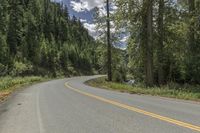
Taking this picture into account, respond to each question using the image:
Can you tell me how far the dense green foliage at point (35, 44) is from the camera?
3708 inches

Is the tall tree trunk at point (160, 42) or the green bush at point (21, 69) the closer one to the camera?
the tall tree trunk at point (160, 42)

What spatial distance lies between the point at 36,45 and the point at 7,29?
1158 centimetres

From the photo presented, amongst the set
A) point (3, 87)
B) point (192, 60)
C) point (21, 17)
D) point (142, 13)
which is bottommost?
point (3, 87)

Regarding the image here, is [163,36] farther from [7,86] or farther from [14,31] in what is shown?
[14,31]

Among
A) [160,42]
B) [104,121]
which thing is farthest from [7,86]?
[104,121]

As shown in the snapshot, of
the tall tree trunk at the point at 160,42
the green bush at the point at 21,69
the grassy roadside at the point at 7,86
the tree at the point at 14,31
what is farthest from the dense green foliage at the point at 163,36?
the tree at the point at 14,31

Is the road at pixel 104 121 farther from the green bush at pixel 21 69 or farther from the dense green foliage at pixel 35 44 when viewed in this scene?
the green bush at pixel 21 69

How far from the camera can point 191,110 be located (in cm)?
1267

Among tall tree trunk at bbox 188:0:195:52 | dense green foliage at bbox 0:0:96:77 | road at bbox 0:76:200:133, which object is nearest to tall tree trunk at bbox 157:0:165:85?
tall tree trunk at bbox 188:0:195:52

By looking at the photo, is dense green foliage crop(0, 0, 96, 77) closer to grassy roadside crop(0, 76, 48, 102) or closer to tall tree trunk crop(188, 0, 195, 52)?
grassy roadside crop(0, 76, 48, 102)

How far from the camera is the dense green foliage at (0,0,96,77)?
94.2 meters

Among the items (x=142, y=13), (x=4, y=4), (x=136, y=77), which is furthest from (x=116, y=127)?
(x=4, y=4)

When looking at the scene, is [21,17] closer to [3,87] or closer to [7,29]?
[7,29]

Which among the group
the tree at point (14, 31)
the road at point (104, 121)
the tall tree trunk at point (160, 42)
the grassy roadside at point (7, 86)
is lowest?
the grassy roadside at point (7, 86)
